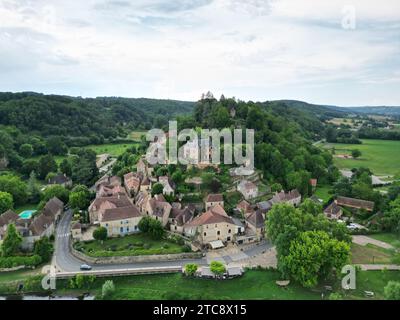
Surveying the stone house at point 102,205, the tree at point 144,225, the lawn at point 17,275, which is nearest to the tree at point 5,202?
the stone house at point 102,205

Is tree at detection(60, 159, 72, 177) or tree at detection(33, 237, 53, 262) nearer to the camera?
tree at detection(33, 237, 53, 262)

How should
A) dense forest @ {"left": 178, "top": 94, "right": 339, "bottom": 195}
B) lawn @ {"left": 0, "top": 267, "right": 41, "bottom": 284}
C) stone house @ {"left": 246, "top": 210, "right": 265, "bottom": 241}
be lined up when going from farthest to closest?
dense forest @ {"left": 178, "top": 94, "right": 339, "bottom": 195}, stone house @ {"left": 246, "top": 210, "right": 265, "bottom": 241}, lawn @ {"left": 0, "top": 267, "right": 41, "bottom": 284}

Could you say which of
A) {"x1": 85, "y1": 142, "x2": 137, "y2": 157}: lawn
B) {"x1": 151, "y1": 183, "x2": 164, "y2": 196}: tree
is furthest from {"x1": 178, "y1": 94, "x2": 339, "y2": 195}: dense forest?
{"x1": 85, "y1": 142, "x2": 137, "y2": 157}: lawn

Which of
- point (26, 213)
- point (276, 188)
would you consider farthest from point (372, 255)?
point (26, 213)

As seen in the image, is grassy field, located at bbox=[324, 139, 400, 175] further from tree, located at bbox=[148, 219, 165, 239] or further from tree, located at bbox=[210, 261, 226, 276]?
tree, located at bbox=[210, 261, 226, 276]

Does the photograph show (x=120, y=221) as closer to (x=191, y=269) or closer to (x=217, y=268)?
(x=191, y=269)

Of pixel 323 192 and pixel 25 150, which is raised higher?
pixel 25 150
